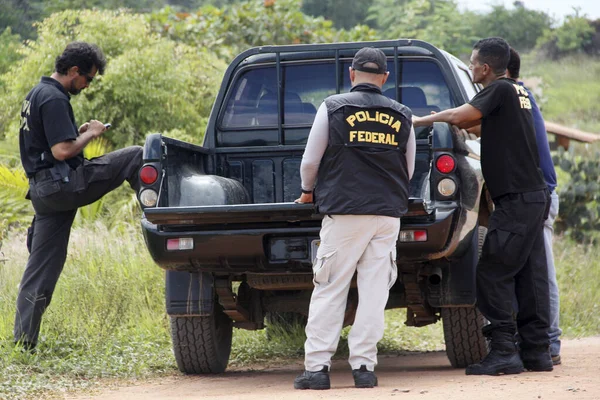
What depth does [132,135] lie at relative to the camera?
11945 millimetres

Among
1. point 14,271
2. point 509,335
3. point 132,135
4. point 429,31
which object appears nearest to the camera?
point 509,335

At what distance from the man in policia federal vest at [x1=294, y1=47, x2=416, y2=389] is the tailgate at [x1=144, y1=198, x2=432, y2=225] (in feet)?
0.27

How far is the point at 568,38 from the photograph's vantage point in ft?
136

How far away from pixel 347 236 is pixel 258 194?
136cm

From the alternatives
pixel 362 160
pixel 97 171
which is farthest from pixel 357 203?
pixel 97 171

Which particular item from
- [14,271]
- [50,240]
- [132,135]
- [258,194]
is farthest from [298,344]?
[132,135]

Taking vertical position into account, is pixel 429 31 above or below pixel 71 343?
above

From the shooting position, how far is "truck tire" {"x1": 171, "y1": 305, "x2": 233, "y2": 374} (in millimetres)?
6094

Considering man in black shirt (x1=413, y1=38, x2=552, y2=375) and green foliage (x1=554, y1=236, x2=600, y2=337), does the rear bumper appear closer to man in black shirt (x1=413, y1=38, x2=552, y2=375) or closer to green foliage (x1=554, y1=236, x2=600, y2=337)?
man in black shirt (x1=413, y1=38, x2=552, y2=375)

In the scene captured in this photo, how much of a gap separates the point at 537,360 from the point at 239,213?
2.01 m

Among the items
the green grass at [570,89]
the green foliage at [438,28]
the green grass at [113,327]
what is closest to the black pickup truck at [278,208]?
the green grass at [113,327]

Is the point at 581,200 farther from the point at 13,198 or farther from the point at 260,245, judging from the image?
the point at 260,245

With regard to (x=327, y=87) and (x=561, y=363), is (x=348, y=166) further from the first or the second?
(x=561, y=363)

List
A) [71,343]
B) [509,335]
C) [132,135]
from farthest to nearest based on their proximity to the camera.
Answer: [132,135], [71,343], [509,335]
